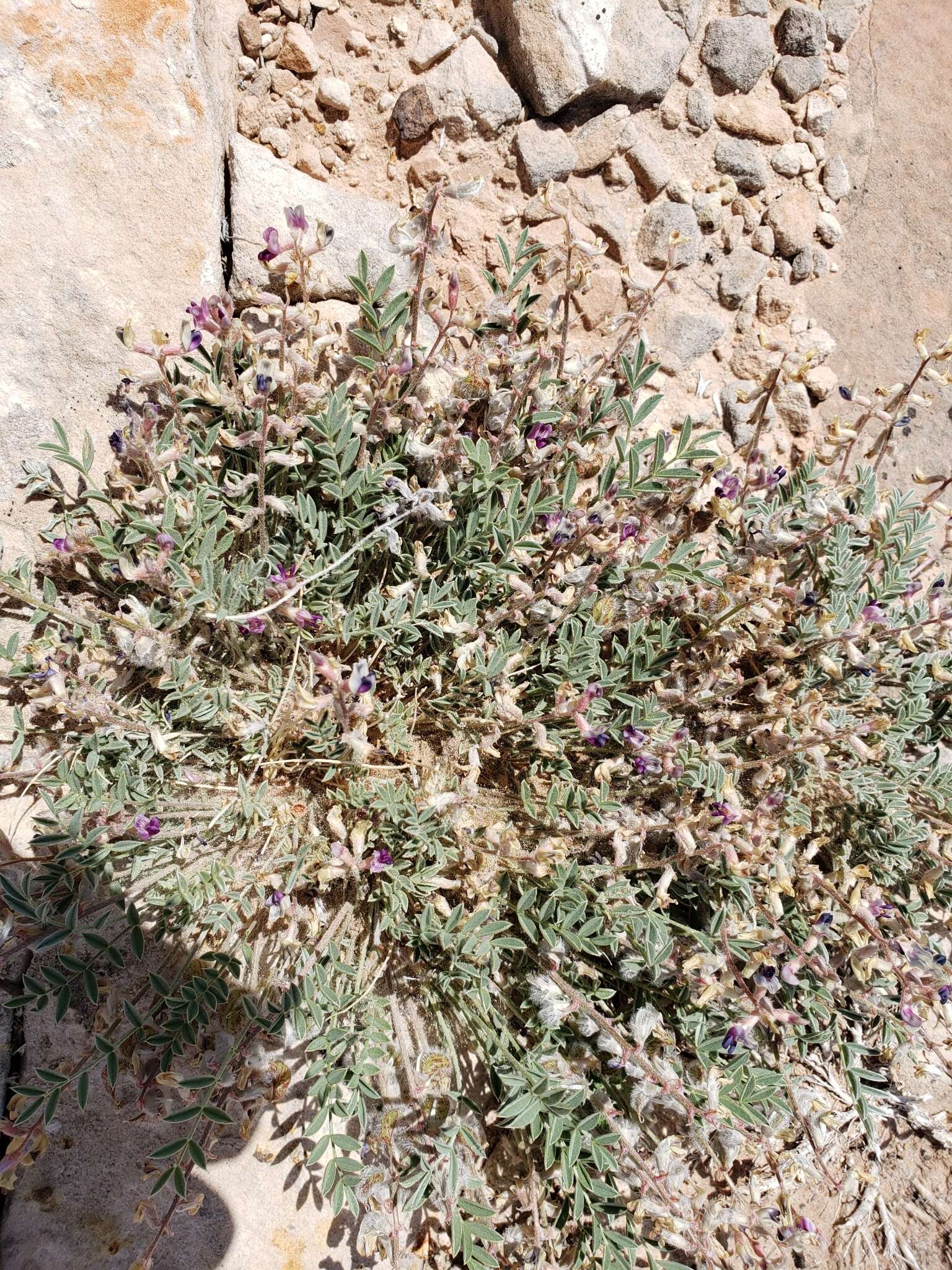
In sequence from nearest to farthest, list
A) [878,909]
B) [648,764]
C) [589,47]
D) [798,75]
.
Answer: [878,909] → [648,764] → [589,47] → [798,75]

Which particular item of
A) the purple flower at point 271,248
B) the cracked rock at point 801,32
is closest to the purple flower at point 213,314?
the purple flower at point 271,248

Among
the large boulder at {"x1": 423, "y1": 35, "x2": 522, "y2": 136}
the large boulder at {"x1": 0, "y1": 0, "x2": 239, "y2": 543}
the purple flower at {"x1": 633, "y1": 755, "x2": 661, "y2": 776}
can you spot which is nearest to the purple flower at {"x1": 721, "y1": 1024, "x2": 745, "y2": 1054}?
the purple flower at {"x1": 633, "y1": 755, "x2": 661, "y2": 776}

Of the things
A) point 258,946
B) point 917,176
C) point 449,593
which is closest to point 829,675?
point 449,593

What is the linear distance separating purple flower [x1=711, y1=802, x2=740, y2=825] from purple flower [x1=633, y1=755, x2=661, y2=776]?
0.29m

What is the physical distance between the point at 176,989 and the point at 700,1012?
178 centimetres

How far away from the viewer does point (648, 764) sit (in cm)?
299

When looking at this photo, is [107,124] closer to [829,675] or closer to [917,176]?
[829,675]

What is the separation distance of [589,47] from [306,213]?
1.57m

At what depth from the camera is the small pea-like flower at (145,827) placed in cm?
276

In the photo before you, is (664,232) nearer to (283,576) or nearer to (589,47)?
(589,47)

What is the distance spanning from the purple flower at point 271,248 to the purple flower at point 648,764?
2.04 meters

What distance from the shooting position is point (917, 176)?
459 centimetres

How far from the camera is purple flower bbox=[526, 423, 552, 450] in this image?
3229mm

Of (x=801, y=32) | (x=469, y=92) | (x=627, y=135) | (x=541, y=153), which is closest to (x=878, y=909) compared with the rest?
(x=541, y=153)
